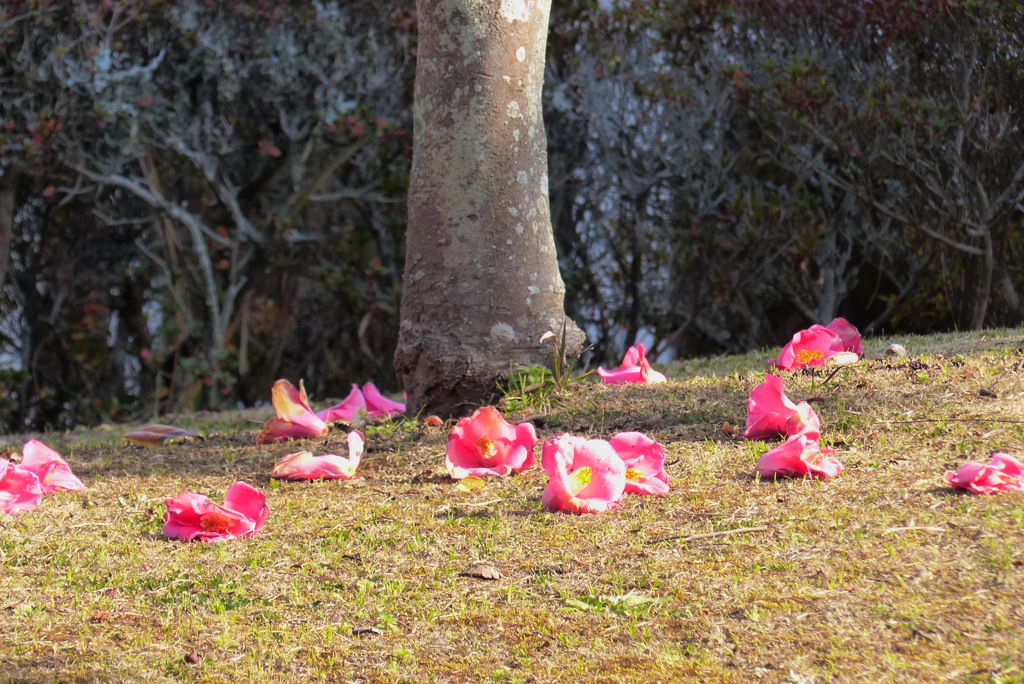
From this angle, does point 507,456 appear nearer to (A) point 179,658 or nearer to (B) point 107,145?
(A) point 179,658

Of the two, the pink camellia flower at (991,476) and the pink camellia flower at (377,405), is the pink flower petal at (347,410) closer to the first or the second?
the pink camellia flower at (377,405)

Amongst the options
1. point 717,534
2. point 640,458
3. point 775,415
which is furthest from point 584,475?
point 775,415

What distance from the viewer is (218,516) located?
2.82 meters


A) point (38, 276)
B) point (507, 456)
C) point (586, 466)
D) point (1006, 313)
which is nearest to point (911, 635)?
point (586, 466)

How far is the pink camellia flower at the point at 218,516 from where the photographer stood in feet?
9.25

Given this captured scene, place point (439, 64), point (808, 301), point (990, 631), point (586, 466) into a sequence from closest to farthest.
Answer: point (990, 631), point (586, 466), point (439, 64), point (808, 301)

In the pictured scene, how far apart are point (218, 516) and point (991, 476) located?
1.99 m

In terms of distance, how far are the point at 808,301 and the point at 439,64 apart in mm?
4887

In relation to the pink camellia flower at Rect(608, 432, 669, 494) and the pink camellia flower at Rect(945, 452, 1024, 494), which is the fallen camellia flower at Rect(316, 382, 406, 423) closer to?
the pink camellia flower at Rect(608, 432, 669, 494)

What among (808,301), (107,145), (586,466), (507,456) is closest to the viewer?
(586,466)

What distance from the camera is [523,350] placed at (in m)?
4.05

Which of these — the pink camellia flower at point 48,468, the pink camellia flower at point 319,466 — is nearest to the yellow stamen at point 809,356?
the pink camellia flower at point 319,466

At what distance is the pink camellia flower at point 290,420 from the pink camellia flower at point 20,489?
3.15 ft

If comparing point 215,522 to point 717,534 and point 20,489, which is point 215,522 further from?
point 717,534
